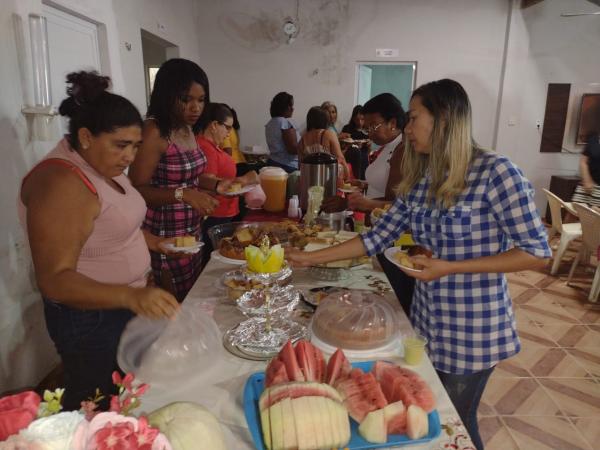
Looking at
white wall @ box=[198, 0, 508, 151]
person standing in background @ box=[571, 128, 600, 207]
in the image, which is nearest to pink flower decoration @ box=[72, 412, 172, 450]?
person standing in background @ box=[571, 128, 600, 207]

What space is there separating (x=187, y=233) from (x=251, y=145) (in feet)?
14.4

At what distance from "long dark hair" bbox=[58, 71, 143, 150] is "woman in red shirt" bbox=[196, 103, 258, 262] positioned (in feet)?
3.80

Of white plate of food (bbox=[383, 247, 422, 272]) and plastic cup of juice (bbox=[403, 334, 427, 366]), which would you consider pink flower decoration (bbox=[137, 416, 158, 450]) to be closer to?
plastic cup of juice (bbox=[403, 334, 427, 366])

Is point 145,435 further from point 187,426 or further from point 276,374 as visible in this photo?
point 276,374

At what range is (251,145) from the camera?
251 inches

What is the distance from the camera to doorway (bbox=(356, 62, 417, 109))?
6.19 meters

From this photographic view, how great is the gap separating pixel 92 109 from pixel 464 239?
3.75 ft

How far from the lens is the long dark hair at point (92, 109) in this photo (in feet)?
3.96

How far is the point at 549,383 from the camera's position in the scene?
98.7 inches

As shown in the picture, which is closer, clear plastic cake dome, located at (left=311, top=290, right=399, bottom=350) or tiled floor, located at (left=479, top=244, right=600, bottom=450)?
clear plastic cake dome, located at (left=311, top=290, right=399, bottom=350)

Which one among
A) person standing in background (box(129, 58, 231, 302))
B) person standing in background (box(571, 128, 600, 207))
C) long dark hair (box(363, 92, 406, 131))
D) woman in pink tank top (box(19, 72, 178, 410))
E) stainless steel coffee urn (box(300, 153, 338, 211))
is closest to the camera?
woman in pink tank top (box(19, 72, 178, 410))

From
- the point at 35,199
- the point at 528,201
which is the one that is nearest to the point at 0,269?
the point at 35,199

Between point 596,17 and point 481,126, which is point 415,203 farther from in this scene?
point 596,17

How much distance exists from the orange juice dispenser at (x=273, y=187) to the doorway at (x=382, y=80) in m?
3.88
